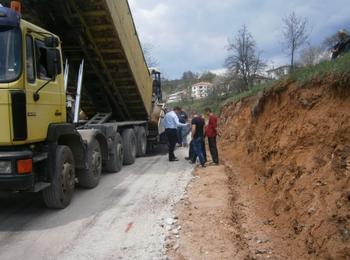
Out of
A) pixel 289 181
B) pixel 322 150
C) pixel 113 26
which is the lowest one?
pixel 289 181

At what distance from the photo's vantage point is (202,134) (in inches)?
455

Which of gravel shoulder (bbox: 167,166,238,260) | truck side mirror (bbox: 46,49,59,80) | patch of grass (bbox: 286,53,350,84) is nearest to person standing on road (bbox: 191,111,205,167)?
gravel shoulder (bbox: 167,166,238,260)

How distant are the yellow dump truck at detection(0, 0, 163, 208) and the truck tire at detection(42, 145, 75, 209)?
2 centimetres

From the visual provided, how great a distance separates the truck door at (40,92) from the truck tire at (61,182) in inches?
18.4

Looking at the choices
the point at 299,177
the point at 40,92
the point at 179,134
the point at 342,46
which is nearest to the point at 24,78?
the point at 40,92

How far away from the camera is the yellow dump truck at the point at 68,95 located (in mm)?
6113

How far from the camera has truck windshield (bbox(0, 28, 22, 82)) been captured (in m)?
6.08

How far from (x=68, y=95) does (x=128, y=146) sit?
3.38 m

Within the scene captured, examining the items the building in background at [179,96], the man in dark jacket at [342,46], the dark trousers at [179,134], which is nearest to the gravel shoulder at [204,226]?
the man in dark jacket at [342,46]

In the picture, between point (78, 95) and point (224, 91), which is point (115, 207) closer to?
point (78, 95)

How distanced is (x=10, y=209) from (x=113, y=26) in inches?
166

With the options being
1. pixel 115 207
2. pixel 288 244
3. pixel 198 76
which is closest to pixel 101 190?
pixel 115 207

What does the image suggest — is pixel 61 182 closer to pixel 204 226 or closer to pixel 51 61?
pixel 51 61

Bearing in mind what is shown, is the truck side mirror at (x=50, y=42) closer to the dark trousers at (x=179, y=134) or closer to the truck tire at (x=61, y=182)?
the truck tire at (x=61, y=182)
